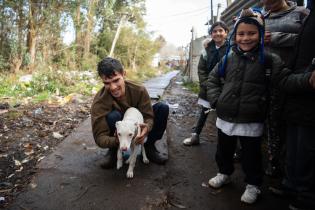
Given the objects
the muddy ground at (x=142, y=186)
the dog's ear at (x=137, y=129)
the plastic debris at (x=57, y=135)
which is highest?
the dog's ear at (x=137, y=129)

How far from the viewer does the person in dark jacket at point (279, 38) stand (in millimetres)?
2766

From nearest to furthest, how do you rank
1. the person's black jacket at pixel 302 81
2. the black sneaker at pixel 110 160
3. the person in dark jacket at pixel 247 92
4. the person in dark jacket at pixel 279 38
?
the person's black jacket at pixel 302 81
the person in dark jacket at pixel 247 92
the person in dark jacket at pixel 279 38
the black sneaker at pixel 110 160

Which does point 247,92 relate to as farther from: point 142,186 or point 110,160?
point 110,160

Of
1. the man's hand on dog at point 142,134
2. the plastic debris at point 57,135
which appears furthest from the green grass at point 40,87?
the man's hand on dog at point 142,134

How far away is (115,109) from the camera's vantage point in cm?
335

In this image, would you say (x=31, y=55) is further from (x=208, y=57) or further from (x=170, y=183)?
(x=170, y=183)

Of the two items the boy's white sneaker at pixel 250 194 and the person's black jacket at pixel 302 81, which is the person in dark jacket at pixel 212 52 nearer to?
the boy's white sneaker at pixel 250 194

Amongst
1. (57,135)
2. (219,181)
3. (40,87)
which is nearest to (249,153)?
(219,181)

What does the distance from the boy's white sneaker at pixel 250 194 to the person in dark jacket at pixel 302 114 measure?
0.37 meters

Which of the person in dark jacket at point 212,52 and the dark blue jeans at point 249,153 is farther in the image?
the person in dark jacket at point 212,52

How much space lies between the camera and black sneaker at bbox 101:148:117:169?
334cm

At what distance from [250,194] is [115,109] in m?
1.77

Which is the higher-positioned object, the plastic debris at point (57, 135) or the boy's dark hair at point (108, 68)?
the boy's dark hair at point (108, 68)

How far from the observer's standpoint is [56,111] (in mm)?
6059
